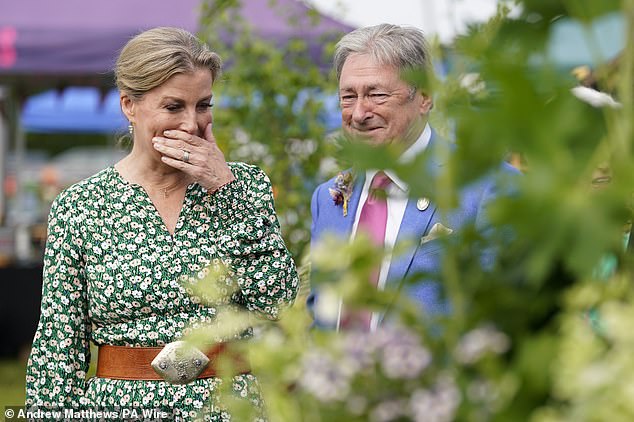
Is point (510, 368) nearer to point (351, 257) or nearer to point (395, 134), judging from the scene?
point (351, 257)

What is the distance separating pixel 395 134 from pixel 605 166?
6.76 feet

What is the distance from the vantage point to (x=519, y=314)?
3.36 ft

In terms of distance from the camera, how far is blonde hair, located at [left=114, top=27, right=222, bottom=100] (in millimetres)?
2893

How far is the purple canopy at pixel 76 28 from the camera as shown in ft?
24.5

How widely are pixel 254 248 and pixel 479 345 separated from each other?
2.06 metres

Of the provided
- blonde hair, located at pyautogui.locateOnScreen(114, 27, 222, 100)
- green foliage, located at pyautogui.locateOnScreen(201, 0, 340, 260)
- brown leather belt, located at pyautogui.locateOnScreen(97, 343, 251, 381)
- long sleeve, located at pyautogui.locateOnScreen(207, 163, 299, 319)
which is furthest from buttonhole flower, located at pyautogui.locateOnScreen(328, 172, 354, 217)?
green foliage, located at pyautogui.locateOnScreen(201, 0, 340, 260)

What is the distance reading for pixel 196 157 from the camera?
2.93 meters

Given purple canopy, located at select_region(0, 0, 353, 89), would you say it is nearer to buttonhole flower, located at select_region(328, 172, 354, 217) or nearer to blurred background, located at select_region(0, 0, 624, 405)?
blurred background, located at select_region(0, 0, 624, 405)

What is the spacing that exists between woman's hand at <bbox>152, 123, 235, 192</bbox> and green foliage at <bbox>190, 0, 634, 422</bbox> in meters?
1.86

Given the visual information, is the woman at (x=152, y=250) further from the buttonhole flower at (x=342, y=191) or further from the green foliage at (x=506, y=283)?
the green foliage at (x=506, y=283)

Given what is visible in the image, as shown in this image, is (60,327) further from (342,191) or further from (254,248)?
(342,191)

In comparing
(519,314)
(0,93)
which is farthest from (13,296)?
(519,314)

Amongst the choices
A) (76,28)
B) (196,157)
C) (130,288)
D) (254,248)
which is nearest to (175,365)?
(130,288)

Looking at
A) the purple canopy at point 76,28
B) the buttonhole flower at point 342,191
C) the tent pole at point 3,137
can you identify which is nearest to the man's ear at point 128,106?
the buttonhole flower at point 342,191
